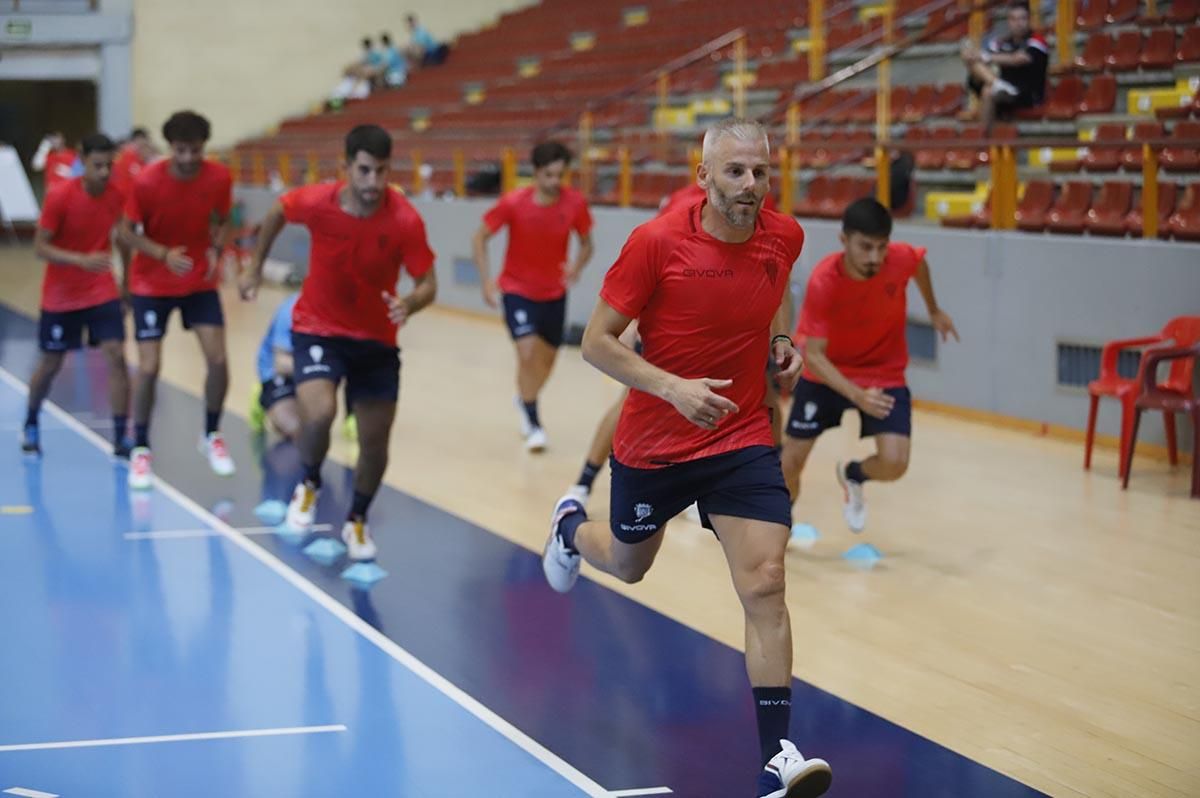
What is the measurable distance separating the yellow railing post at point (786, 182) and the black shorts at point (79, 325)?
5779 millimetres

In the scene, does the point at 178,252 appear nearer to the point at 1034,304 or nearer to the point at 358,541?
the point at 358,541

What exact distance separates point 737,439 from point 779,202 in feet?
31.0

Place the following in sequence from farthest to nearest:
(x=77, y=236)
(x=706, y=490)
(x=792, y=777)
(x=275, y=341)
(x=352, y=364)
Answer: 1. (x=275, y=341)
2. (x=77, y=236)
3. (x=352, y=364)
4. (x=706, y=490)
5. (x=792, y=777)

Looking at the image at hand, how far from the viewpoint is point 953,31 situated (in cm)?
1535

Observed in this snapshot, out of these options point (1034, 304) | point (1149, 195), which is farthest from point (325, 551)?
point (1149, 195)

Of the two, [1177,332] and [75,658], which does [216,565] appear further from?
[1177,332]

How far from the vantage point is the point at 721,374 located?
4922 mm

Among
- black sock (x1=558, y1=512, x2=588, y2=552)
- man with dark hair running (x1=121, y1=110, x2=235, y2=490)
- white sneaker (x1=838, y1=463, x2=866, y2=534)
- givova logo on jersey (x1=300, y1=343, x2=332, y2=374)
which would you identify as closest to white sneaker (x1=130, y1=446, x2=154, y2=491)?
man with dark hair running (x1=121, y1=110, x2=235, y2=490)

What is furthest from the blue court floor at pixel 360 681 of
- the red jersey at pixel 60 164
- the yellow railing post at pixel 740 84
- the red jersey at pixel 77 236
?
the red jersey at pixel 60 164

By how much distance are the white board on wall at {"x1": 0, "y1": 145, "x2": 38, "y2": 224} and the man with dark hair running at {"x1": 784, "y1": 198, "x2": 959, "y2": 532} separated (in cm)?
2670

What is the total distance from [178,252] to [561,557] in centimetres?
393

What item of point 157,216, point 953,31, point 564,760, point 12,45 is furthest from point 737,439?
point 12,45

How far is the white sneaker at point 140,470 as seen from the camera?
30.8 feet

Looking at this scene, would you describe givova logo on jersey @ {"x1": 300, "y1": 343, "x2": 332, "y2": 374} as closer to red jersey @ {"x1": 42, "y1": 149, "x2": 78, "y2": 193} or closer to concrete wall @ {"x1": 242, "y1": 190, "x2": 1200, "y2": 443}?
concrete wall @ {"x1": 242, "y1": 190, "x2": 1200, "y2": 443}
